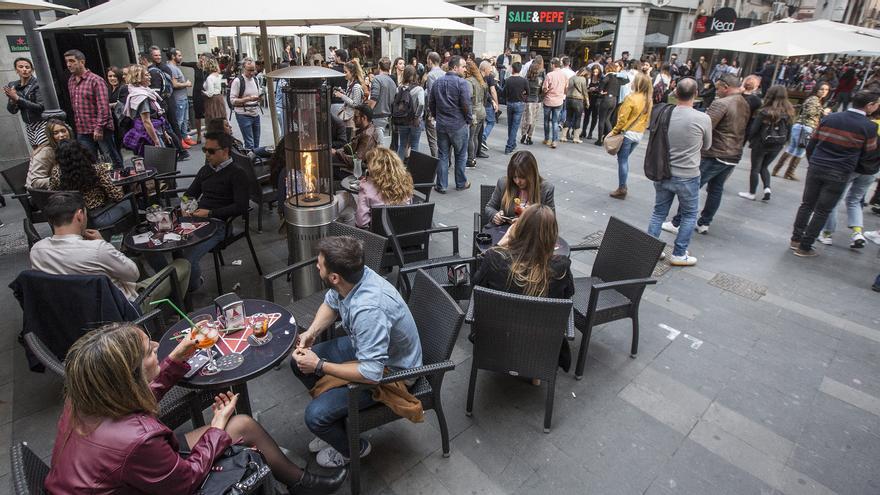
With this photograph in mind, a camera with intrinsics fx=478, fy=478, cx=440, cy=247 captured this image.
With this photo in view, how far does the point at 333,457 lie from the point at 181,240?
2.32 metres

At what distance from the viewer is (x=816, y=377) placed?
382 cm

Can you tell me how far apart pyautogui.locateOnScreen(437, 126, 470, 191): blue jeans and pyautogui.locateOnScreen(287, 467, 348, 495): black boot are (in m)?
5.46

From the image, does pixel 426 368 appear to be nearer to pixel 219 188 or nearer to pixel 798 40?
pixel 219 188

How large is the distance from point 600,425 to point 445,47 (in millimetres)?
22200

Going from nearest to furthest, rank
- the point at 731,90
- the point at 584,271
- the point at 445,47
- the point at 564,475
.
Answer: the point at 564,475
the point at 584,271
the point at 731,90
the point at 445,47

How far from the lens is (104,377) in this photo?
176 cm

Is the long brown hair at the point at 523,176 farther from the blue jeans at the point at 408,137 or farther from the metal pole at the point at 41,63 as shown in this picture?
the metal pole at the point at 41,63

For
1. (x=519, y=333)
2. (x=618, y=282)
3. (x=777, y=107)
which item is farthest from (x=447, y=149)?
(x=519, y=333)

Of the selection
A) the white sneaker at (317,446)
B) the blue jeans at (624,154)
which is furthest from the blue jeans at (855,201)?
the white sneaker at (317,446)

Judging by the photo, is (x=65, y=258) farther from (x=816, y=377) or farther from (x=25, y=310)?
(x=816, y=377)

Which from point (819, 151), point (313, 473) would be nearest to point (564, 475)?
point (313, 473)

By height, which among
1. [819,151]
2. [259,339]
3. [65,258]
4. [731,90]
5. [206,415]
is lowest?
[206,415]

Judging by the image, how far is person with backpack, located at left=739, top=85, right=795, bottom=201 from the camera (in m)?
6.88

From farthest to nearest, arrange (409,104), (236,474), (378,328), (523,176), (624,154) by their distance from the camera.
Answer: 1. (409,104)
2. (624,154)
3. (523,176)
4. (378,328)
5. (236,474)
